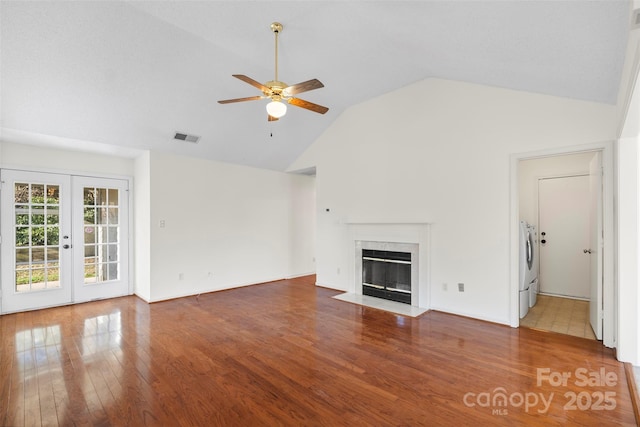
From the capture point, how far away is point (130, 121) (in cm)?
423

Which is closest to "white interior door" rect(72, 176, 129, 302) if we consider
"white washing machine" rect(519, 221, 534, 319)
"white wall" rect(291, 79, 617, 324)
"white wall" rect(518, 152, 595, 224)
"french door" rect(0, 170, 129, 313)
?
"french door" rect(0, 170, 129, 313)

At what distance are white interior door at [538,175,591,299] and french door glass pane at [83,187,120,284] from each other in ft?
25.5

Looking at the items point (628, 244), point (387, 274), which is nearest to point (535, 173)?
point (628, 244)

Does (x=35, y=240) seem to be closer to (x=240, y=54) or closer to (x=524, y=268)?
(x=240, y=54)

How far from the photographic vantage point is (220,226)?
5.82 m

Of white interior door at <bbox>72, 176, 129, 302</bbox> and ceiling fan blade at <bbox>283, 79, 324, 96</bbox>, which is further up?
ceiling fan blade at <bbox>283, 79, 324, 96</bbox>

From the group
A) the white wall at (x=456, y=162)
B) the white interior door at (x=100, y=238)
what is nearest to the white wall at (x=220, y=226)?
the white interior door at (x=100, y=238)

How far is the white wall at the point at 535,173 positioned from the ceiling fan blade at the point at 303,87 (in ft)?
14.2

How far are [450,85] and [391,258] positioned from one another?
2.80m

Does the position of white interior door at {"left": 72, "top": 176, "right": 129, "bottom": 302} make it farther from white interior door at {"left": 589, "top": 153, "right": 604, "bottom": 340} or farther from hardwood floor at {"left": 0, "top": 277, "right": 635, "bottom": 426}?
white interior door at {"left": 589, "top": 153, "right": 604, "bottom": 340}

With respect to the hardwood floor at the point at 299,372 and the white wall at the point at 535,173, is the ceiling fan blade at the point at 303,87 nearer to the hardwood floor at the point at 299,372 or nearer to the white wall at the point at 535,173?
the hardwood floor at the point at 299,372

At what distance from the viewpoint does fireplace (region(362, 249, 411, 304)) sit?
4.80 metres

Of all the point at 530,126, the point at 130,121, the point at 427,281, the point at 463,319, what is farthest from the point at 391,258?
the point at 130,121

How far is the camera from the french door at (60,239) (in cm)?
440
